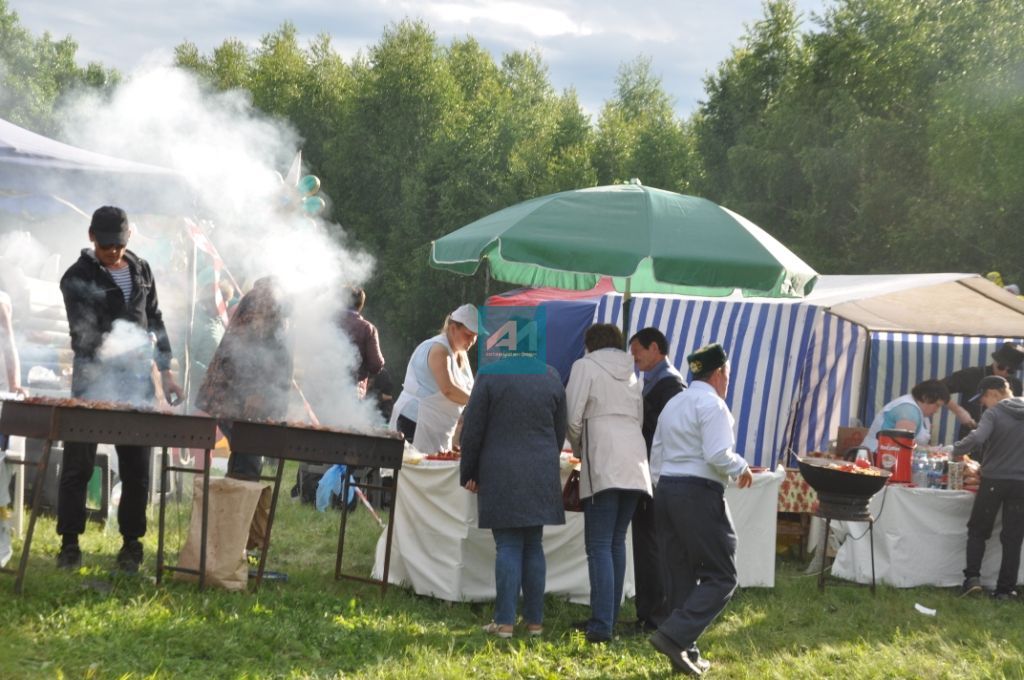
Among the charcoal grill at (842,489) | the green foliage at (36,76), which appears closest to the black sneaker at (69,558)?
the charcoal grill at (842,489)

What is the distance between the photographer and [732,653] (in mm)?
6188

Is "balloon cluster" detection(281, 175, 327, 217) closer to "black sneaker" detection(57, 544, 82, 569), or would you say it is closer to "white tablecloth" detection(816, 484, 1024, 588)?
"black sneaker" detection(57, 544, 82, 569)

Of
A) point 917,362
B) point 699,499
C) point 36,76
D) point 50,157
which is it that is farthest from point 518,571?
point 36,76

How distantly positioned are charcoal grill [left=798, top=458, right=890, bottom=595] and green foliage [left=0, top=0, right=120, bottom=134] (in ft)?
101

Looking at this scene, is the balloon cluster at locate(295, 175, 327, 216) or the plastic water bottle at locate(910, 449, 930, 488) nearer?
the plastic water bottle at locate(910, 449, 930, 488)

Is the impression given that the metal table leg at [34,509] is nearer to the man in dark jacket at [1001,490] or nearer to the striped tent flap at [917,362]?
the man in dark jacket at [1001,490]

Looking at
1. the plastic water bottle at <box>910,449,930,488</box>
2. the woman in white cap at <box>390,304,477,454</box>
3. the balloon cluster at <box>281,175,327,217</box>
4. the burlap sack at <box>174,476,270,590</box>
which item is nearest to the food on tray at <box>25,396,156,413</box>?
the burlap sack at <box>174,476,270,590</box>

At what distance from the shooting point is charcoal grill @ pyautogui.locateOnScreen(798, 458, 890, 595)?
25.2ft

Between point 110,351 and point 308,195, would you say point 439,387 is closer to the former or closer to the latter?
point 110,351

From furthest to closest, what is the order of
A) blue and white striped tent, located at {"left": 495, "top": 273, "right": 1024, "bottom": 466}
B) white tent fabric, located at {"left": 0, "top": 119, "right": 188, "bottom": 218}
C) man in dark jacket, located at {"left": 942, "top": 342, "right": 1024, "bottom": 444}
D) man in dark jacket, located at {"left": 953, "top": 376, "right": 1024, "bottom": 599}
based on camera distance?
blue and white striped tent, located at {"left": 495, "top": 273, "right": 1024, "bottom": 466}
man in dark jacket, located at {"left": 942, "top": 342, "right": 1024, "bottom": 444}
white tent fabric, located at {"left": 0, "top": 119, "right": 188, "bottom": 218}
man in dark jacket, located at {"left": 953, "top": 376, "right": 1024, "bottom": 599}

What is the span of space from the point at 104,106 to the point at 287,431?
23.4 feet

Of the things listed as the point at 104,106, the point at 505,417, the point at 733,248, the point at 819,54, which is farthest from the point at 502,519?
the point at 819,54

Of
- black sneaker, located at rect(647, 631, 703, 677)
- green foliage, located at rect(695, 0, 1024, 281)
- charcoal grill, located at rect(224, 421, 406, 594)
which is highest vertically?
green foliage, located at rect(695, 0, 1024, 281)

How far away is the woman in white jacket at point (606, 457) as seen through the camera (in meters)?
6.02
